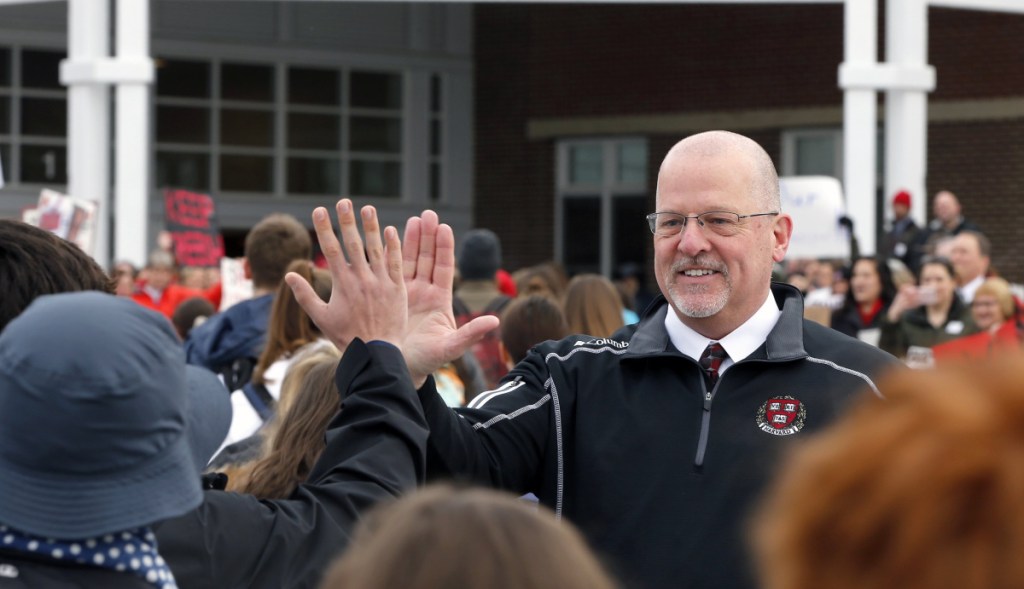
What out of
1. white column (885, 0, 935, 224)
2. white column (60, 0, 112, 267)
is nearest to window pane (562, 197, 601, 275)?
white column (885, 0, 935, 224)

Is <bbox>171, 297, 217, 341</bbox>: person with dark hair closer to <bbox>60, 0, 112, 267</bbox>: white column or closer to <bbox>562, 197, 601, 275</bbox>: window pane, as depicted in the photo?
<bbox>60, 0, 112, 267</bbox>: white column

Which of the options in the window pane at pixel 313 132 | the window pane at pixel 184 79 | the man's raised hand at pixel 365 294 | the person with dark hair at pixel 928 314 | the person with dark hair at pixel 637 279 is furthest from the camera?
the window pane at pixel 313 132

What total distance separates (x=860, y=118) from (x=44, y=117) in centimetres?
1361

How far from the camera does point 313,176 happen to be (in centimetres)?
2277

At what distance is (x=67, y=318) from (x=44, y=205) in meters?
8.89

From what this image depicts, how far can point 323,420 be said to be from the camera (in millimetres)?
3488

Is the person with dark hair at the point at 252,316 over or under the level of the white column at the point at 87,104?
under

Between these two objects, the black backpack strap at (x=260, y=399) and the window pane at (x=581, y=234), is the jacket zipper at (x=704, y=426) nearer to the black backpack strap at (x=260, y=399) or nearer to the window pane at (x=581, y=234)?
the black backpack strap at (x=260, y=399)

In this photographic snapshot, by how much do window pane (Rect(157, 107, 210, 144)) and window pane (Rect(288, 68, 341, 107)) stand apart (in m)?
1.39

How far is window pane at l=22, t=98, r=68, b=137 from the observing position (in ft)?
69.1

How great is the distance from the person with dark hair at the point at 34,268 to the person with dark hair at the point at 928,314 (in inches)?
278

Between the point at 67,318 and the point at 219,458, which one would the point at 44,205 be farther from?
the point at 67,318

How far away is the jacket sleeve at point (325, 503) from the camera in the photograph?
2.16 meters

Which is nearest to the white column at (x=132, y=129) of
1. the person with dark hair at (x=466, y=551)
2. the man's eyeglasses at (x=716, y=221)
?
the man's eyeglasses at (x=716, y=221)
